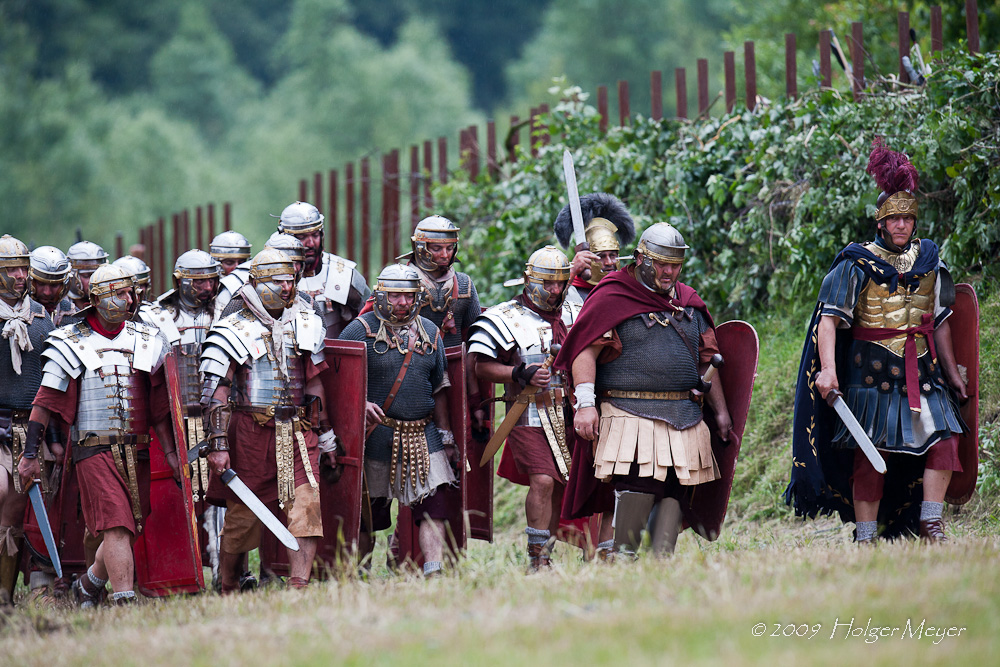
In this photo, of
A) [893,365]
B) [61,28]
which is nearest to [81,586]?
[893,365]

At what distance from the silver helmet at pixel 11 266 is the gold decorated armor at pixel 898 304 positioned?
427 centimetres

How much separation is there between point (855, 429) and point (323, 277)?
325 cm

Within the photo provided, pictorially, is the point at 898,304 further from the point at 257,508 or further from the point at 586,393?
the point at 257,508

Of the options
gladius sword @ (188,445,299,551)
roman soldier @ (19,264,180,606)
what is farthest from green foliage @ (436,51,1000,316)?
roman soldier @ (19,264,180,606)

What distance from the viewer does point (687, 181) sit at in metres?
9.41

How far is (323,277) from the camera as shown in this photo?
732 cm

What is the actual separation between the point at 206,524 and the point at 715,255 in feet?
14.4

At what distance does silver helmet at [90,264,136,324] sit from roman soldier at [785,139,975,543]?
3.23m

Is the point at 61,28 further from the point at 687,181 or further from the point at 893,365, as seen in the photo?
the point at 893,365

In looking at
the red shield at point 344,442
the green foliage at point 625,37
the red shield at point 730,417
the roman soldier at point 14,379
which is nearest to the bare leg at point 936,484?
the red shield at point 730,417

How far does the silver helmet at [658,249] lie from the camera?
5.69m

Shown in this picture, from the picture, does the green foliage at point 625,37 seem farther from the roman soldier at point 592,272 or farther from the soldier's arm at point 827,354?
the soldier's arm at point 827,354

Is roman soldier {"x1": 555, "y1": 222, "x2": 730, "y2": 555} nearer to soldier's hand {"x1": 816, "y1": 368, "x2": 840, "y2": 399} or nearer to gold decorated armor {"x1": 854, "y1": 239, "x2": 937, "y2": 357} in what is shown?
soldier's hand {"x1": 816, "y1": 368, "x2": 840, "y2": 399}

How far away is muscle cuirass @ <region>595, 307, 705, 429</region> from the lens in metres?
5.72
